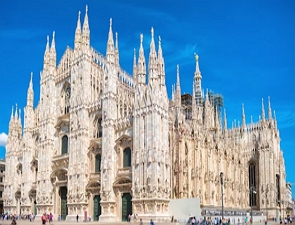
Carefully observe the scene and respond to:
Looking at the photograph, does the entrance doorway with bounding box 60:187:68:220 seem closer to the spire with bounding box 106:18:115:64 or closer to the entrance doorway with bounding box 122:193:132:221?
the entrance doorway with bounding box 122:193:132:221

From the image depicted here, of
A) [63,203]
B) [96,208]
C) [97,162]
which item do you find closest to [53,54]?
[97,162]

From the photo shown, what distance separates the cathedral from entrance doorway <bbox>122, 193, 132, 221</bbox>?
117 mm

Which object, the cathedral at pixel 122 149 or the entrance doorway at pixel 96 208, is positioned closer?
the cathedral at pixel 122 149

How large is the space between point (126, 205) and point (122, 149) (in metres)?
6.79

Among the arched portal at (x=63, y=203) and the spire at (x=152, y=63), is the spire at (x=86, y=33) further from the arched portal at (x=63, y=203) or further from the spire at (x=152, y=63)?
the arched portal at (x=63, y=203)

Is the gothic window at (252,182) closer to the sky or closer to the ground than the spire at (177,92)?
closer to the ground

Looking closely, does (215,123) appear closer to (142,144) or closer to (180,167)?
(180,167)

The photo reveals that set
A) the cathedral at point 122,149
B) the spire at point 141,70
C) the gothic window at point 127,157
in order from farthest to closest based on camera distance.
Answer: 1. the gothic window at point 127,157
2. the spire at point 141,70
3. the cathedral at point 122,149

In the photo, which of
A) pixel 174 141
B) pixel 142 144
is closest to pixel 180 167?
pixel 174 141

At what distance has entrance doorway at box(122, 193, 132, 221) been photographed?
46469 mm

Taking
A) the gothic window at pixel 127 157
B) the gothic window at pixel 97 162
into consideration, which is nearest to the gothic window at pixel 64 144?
the gothic window at pixel 97 162

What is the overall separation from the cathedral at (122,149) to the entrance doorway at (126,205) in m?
0.12

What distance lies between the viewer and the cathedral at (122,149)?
45.4 metres

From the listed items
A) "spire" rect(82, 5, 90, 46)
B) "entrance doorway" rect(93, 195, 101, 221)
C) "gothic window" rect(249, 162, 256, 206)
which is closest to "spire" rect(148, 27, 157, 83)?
"spire" rect(82, 5, 90, 46)
